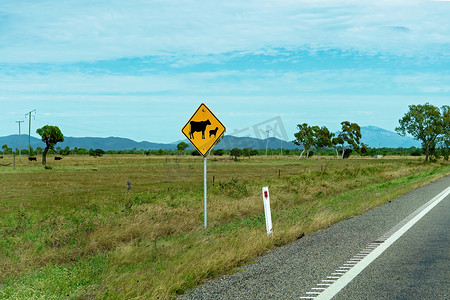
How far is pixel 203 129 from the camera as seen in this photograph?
12641 millimetres

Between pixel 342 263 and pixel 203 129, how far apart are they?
249 inches

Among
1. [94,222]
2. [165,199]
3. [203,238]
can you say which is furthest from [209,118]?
[165,199]

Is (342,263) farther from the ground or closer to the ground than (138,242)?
farther from the ground

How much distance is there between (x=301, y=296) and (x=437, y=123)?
77611 millimetres

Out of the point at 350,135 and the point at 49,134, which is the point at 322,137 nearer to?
the point at 350,135

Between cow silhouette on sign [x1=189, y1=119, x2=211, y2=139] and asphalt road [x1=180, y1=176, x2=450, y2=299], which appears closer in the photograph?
asphalt road [x1=180, y1=176, x2=450, y2=299]

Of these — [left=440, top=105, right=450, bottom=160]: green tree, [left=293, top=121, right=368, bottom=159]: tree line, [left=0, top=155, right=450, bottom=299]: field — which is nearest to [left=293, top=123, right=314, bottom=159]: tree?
[left=293, top=121, right=368, bottom=159]: tree line

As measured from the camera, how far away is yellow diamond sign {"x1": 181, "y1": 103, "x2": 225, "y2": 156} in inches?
492

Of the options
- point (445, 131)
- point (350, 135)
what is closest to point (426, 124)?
point (445, 131)

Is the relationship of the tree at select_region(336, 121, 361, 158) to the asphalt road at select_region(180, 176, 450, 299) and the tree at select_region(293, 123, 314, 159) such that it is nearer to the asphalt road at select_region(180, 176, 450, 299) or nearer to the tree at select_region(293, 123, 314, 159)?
the tree at select_region(293, 123, 314, 159)

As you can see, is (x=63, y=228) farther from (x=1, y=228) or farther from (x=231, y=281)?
(x=231, y=281)

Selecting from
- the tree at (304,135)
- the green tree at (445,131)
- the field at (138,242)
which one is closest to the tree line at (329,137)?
the tree at (304,135)

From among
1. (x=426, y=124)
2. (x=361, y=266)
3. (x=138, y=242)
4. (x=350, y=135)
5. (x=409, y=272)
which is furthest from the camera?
(x=350, y=135)

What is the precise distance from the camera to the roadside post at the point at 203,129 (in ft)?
41.0
